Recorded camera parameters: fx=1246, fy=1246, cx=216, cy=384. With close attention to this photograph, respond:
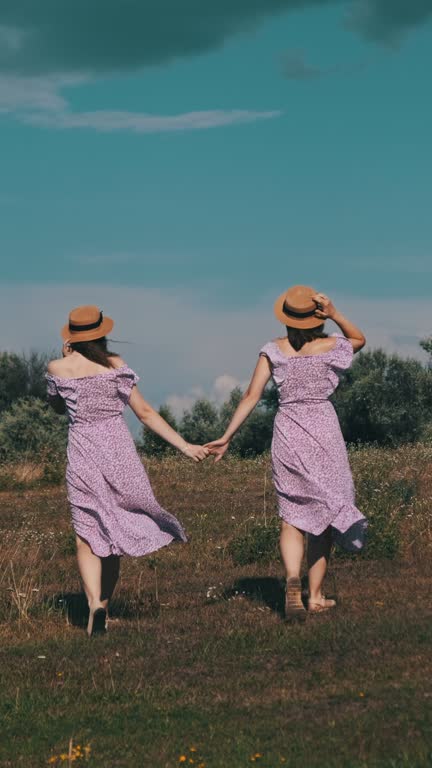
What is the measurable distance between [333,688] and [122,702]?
3.77ft

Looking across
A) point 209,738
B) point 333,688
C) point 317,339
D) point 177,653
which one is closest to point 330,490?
point 317,339

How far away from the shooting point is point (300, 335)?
8727mm

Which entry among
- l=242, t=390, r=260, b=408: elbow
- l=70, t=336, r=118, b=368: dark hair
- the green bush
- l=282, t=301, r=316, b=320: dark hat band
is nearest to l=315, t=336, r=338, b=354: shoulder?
l=282, t=301, r=316, b=320: dark hat band

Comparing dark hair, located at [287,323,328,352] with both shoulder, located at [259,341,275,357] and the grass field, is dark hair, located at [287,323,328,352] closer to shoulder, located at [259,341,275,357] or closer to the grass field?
shoulder, located at [259,341,275,357]

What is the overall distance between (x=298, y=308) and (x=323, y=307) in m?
0.19

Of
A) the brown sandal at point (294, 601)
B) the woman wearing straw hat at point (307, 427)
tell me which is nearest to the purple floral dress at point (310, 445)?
the woman wearing straw hat at point (307, 427)

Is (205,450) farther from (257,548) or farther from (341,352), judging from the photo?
(257,548)

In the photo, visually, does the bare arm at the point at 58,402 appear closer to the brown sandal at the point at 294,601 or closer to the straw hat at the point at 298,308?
the straw hat at the point at 298,308

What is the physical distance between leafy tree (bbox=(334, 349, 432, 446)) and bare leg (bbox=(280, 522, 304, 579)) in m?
25.3

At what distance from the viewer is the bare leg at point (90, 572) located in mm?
8672

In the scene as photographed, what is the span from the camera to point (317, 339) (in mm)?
8766

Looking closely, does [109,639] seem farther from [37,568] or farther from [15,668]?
[37,568]

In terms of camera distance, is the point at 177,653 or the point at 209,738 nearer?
the point at 209,738

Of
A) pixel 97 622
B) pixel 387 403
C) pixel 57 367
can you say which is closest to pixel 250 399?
pixel 57 367
